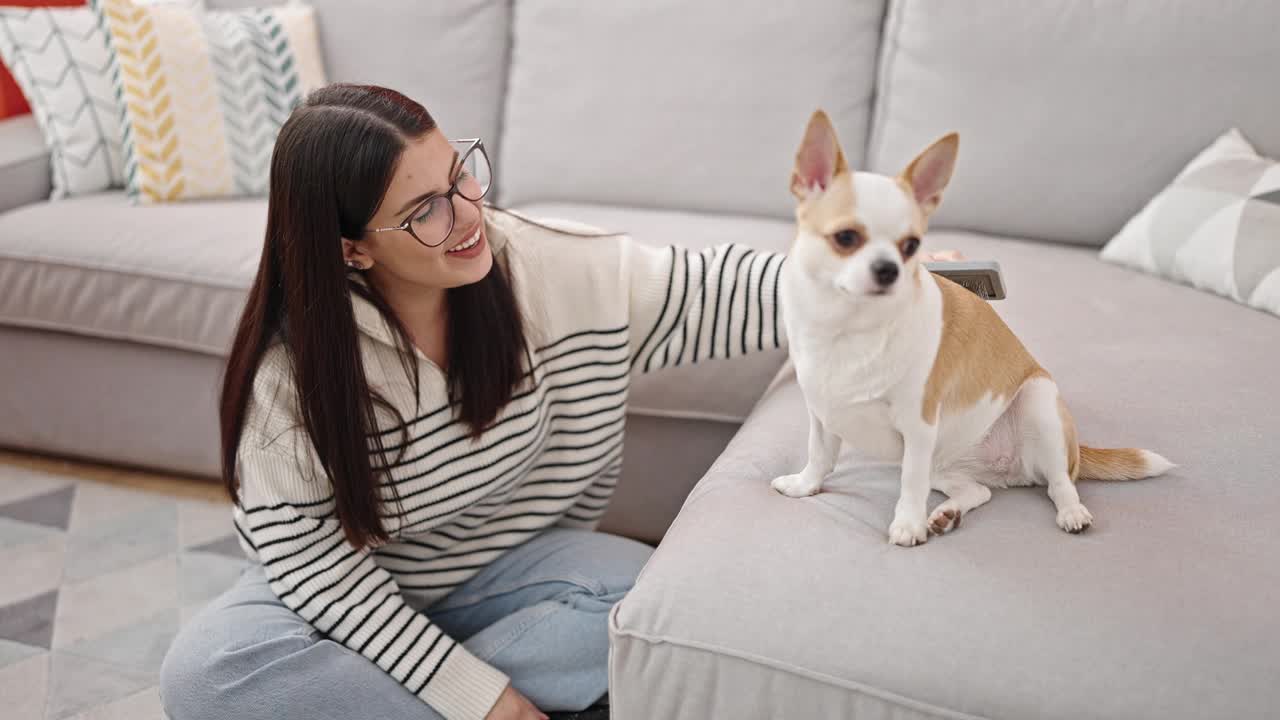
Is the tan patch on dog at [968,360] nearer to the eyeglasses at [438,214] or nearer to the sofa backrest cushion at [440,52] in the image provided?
the eyeglasses at [438,214]

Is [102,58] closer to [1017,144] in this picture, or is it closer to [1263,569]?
[1017,144]

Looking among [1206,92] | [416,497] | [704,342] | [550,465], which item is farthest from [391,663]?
[1206,92]

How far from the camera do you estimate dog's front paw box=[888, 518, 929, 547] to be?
95cm

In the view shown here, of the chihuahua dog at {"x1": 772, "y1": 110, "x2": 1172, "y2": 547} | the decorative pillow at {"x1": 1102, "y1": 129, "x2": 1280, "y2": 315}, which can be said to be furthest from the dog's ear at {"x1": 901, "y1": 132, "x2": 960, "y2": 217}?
the decorative pillow at {"x1": 1102, "y1": 129, "x2": 1280, "y2": 315}

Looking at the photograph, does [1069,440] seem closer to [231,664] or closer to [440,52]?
[231,664]

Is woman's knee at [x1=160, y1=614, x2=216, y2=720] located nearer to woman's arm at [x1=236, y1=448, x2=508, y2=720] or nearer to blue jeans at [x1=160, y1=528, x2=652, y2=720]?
blue jeans at [x1=160, y1=528, x2=652, y2=720]

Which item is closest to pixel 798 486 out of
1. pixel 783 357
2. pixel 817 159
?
pixel 817 159

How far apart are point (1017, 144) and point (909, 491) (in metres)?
1.11

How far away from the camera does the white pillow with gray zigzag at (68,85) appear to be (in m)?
2.15

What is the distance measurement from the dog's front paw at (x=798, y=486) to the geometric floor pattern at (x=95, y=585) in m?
0.98

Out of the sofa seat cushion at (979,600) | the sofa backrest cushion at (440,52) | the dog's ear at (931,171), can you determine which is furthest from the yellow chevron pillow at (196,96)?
the dog's ear at (931,171)

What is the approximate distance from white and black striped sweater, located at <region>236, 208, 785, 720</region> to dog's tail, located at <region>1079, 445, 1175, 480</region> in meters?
0.42

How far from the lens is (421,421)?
3.93 ft

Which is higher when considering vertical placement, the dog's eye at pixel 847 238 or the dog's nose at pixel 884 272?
the dog's eye at pixel 847 238
